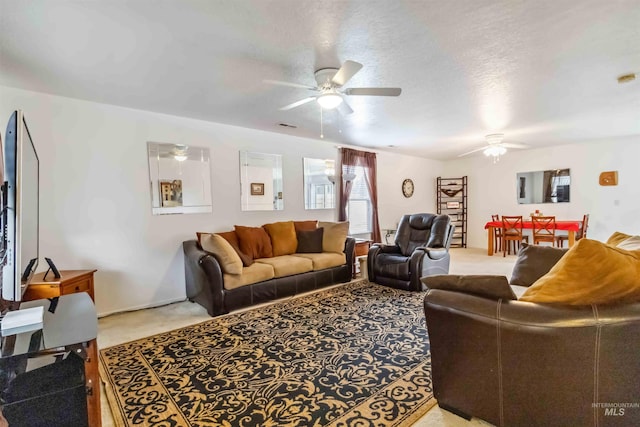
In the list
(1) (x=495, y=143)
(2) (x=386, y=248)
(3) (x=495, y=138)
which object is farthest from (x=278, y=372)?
(1) (x=495, y=143)

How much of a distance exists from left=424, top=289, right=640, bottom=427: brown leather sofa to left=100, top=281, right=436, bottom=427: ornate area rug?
40cm

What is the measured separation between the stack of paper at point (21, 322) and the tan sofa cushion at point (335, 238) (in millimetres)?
3500

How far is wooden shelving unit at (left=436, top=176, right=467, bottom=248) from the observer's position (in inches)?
329

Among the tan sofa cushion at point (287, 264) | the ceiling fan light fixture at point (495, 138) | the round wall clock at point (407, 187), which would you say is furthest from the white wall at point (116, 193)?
the round wall clock at point (407, 187)

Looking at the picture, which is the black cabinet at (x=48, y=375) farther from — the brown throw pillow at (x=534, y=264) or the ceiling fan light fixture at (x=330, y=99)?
the brown throw pillow at (x=534, y=264)

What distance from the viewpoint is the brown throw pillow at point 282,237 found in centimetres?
446

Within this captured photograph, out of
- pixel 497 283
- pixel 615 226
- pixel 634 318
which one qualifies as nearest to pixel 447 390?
pixel 497 283

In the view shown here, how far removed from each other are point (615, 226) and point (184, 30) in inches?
325

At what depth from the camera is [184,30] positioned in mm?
2008

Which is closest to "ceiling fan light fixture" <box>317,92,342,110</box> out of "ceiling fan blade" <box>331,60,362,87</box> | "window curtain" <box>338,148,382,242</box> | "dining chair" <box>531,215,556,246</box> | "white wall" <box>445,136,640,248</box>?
"ceiling fan blade" <box>331,60,362,87</box>

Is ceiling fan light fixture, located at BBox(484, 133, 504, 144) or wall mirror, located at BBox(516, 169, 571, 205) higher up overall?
ceiling fan light fixture, located at BBox(484, 133, 504, 144)

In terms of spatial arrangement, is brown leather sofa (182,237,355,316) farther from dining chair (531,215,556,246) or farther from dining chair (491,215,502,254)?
dining chair (491,215,502,254)

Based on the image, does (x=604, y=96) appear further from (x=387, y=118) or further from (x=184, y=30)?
(x=184, y=30)

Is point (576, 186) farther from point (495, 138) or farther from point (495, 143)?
point (495, 138)
